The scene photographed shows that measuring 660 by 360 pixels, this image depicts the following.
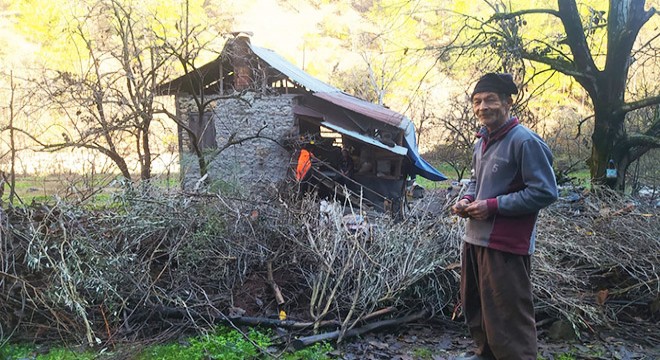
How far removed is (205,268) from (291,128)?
30.2 feet

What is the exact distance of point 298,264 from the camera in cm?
466

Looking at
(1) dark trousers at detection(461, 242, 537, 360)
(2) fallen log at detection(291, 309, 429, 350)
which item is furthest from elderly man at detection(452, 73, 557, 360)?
(2) fallen log at detection(291, 309, 429, 350)

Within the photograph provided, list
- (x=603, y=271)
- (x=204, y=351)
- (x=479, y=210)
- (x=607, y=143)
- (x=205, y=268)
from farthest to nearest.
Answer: (x=607, y=143) < (x=603, y=271) < (x=205, y=268) < (x=204, y=351) < (x=479, y=210)

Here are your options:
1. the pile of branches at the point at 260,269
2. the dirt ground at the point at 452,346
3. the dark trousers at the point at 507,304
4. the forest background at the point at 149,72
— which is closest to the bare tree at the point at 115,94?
the forest background at the point at 149,72

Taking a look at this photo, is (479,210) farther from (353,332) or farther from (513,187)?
(353,332)

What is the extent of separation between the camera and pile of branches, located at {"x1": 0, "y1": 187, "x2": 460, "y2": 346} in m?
3.90

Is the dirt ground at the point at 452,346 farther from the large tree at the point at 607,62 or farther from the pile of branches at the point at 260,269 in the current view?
the large tree at the point at 607,62

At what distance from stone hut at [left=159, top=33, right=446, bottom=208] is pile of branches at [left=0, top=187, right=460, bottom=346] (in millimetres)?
6180

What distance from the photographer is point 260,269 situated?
4.77m

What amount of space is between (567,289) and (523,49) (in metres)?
5.39

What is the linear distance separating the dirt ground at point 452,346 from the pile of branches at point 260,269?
14 cm

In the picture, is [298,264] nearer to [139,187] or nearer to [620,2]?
[139,187]

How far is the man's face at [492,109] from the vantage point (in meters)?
2.63

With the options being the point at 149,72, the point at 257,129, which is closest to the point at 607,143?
the point at 149,72
